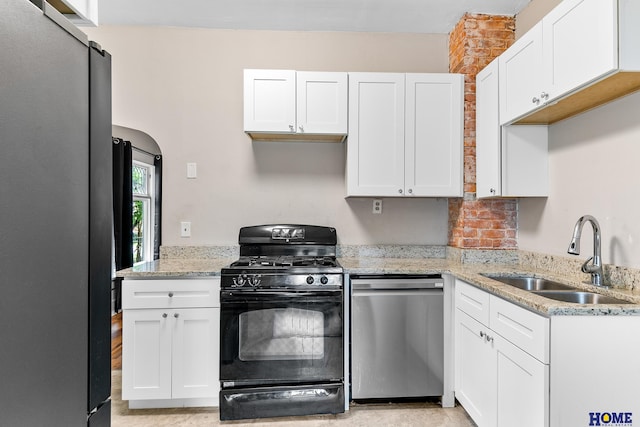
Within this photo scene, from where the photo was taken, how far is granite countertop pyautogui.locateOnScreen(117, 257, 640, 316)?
1.44 meters

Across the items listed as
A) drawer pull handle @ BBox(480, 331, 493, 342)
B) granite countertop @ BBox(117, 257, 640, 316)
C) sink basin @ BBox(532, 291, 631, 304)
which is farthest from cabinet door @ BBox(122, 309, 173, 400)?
sink basin @ BBox(532, 291, 631, 304)

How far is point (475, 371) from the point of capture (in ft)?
6.88

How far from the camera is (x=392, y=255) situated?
3049 mm

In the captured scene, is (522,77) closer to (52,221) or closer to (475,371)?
(475,371)

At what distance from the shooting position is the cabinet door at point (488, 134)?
8.10 ft

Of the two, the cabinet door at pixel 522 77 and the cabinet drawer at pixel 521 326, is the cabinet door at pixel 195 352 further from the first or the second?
the cabinet door at pixel 522 77

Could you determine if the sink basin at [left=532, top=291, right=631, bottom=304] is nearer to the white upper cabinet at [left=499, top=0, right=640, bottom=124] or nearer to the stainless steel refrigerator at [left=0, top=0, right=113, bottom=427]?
the white upper cabinet at [left=499, top=0, right=640, bottom=124]

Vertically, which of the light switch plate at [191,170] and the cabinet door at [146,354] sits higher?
the light switch plate at [191,170]

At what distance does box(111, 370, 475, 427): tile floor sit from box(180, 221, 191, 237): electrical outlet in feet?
4.01

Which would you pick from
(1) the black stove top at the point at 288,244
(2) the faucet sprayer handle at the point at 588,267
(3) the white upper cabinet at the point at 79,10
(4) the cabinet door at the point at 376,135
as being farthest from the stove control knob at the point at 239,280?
(2) the faucet sprayer handle at the point at 588,267

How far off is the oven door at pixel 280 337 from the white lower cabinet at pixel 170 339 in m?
0.12

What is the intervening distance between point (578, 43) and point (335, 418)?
7.89 feet

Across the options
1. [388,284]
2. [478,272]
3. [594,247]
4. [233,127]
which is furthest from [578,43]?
[233,127]

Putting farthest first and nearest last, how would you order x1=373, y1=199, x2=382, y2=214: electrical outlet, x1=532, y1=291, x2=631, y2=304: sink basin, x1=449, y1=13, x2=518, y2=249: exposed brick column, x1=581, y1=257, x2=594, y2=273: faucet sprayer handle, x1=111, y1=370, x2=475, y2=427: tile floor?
x1=373, y1=199, x2=382, y2=214: electrical outlet, x1=449, y1=13, x2=518, y2=249: exposed brick column, x1=111, y1=370, x2=475, y2=427: tile floor, x1=581, y1=257, x2=594, y2=273: faucet sprayer handle, x1=532, y1=291, x2=631, y2=304: sink basin
